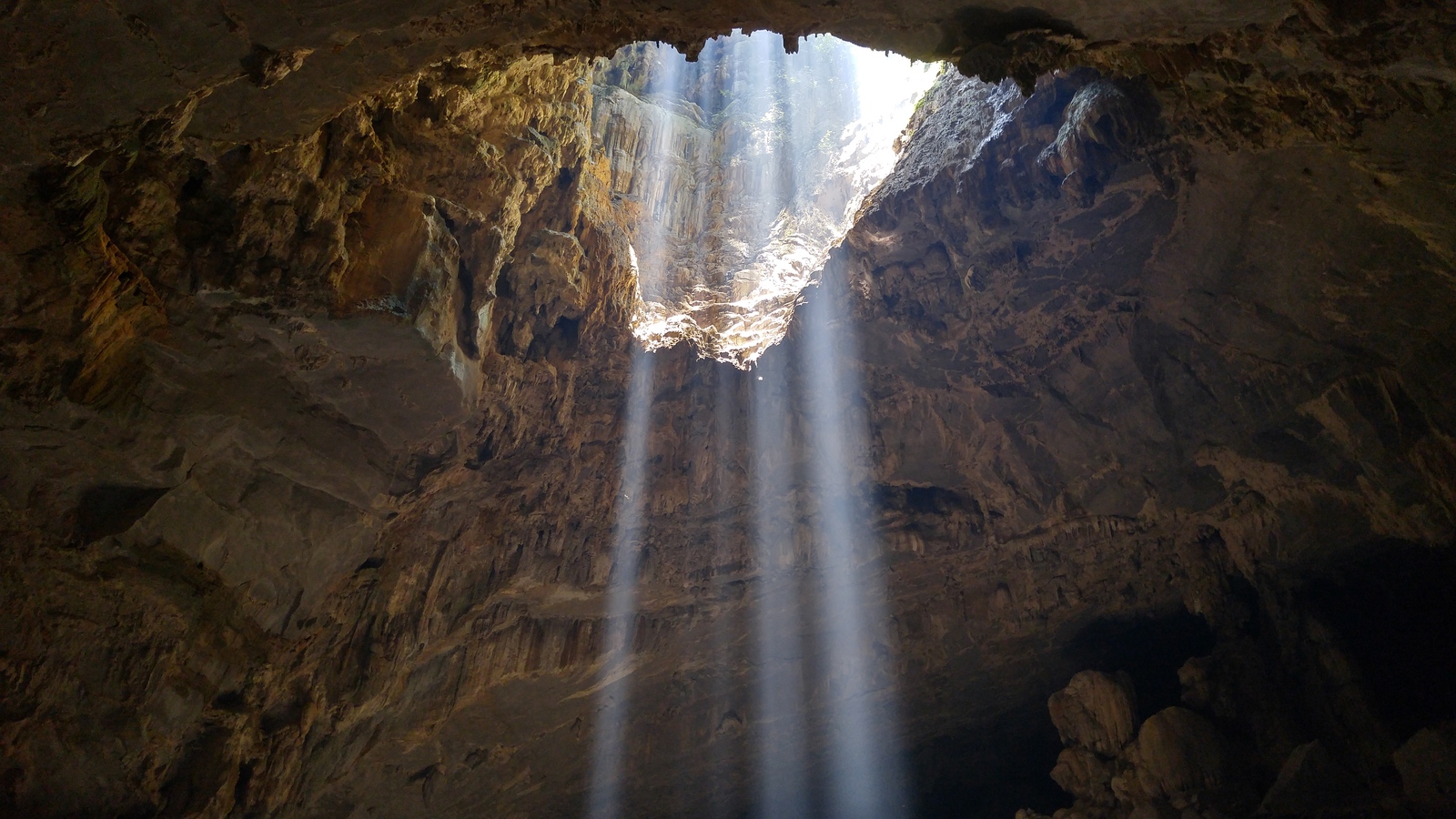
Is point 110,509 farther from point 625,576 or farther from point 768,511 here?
point 768,511

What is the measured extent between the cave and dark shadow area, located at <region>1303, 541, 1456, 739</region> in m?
0.06

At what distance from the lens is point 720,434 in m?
11.4

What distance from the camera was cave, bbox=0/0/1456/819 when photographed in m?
4.93

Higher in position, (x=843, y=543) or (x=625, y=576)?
(x=843, y=543)

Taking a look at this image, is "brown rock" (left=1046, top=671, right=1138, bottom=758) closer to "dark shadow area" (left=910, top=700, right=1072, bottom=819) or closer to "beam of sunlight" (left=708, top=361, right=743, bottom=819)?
"dark shadow area" (left=910, top=700, right=1072, bottom=819)

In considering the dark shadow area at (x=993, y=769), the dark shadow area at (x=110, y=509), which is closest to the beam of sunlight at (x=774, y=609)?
the dark shadow area at (x=993, y=769)

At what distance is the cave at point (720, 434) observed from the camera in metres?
4.93

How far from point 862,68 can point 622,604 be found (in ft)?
67.6

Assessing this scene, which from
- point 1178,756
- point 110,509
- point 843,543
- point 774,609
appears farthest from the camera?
point 774,609

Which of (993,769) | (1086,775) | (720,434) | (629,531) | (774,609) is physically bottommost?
(1086,775)

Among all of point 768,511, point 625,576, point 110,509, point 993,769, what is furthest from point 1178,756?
point 110,509

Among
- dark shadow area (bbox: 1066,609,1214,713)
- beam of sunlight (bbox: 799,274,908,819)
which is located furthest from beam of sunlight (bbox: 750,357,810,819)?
dark shadow area (bbox: 1066,609,1214,713)

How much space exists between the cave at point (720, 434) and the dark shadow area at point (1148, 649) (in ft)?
0.27

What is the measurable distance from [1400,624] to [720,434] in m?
10.4
